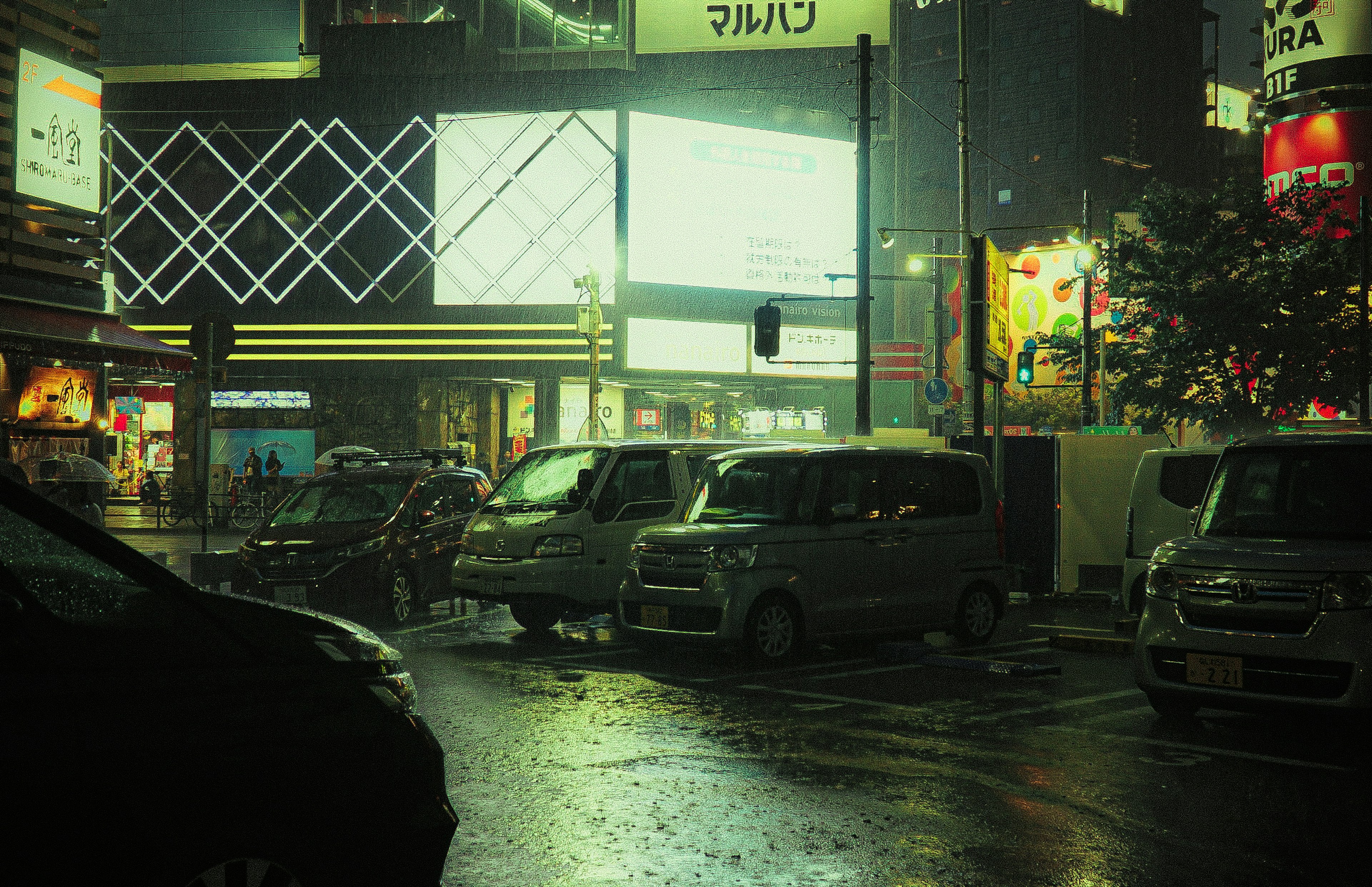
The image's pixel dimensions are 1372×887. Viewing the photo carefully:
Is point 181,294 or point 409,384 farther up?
point 181,294

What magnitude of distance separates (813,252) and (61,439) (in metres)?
24.9

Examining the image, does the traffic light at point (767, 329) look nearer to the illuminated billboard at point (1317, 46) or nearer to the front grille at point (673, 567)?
the front grille at point (673, 567)

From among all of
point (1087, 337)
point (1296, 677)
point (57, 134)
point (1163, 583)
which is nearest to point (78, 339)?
point (57, 134)

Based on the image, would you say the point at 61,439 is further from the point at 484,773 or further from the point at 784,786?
the point at 784,786

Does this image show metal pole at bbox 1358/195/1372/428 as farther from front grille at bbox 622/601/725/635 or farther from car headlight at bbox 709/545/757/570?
front grille at bbox 622/601/725/635

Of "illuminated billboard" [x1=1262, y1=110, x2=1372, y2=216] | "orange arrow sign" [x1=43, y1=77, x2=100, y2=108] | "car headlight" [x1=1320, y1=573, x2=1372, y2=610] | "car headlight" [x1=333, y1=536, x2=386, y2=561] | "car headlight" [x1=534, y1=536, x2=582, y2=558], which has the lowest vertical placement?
"car headlight" [x1=333, y1=536, x2=386, y2=561]

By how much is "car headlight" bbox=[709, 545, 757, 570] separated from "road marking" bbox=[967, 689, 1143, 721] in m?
2.73

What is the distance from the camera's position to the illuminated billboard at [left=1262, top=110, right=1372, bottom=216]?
4866cm

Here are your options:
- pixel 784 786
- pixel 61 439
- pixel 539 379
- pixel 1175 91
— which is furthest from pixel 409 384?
pixel 1175 91

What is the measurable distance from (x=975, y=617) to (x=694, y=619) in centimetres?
331

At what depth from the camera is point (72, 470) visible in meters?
16.8

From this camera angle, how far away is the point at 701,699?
9.62m

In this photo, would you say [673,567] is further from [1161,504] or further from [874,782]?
[1161,504]

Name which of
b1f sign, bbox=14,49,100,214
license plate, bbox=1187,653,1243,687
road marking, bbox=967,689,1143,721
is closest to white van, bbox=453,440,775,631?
road marking, bbox=967,689,1143,721
